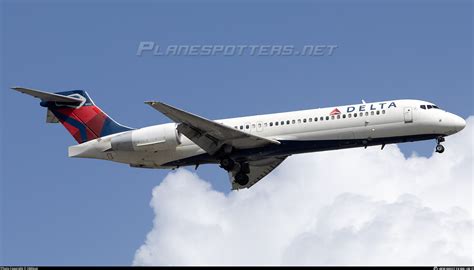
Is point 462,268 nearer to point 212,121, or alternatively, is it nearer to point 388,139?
point 388,139

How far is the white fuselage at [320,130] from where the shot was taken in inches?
1481

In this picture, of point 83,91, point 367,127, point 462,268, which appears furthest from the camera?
point 83,91

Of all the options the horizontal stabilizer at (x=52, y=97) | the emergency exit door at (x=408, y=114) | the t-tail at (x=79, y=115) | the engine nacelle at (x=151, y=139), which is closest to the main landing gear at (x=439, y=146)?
the emergency exit door at (x=408, y=114)

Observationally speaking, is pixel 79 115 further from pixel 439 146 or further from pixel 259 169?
pixel 439 146

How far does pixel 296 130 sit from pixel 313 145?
97cm

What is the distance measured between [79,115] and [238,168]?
8075 millimetres

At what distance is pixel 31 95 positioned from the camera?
41.2m

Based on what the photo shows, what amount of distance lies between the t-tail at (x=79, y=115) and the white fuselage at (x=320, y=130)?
6.55 ft

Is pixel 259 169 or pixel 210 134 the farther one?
pixel 259 169

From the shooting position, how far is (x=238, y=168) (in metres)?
41.1

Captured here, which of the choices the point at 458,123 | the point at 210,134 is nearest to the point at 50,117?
the point at 210,134

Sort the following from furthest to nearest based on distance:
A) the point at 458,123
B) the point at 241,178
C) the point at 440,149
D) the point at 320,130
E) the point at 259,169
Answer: the point at 259,169, the point at 241,178, the point at 320,130, the point at 458,123, the point at 440,149

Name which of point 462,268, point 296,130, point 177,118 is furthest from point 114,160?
point 462,268

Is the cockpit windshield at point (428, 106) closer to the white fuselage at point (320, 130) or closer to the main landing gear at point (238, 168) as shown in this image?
the white fuselage at point (320, 130)
